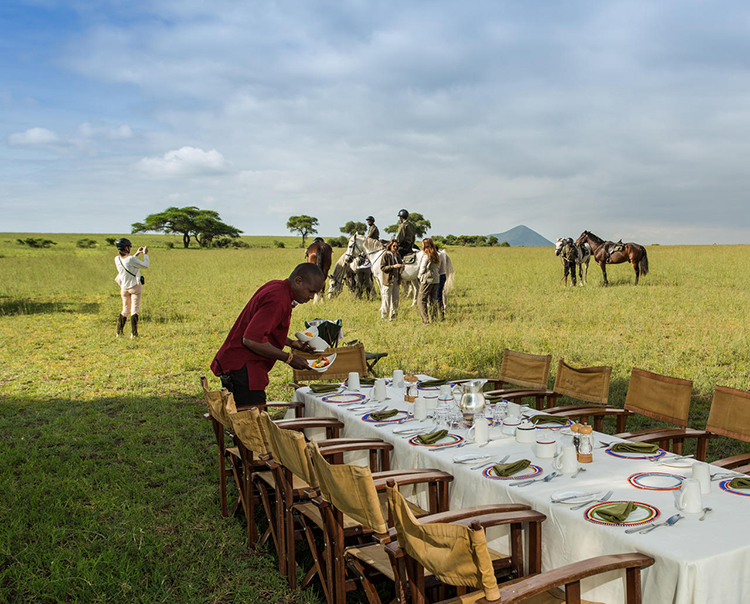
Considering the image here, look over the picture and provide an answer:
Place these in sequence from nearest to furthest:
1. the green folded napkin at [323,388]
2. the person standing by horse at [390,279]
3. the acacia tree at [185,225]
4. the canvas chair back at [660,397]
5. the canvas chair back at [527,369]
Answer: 1. the canvas chair back at [660,397]
2. the green folded napkin at [323,388]
3. the canvas chair back at [527,369]
4. the person standing by horse at [390,279]
5. the acacia tree at [185,225]

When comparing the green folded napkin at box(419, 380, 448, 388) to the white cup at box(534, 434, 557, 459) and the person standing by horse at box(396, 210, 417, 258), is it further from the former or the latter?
the person standing by horse at box(396, 210, 417, 258)

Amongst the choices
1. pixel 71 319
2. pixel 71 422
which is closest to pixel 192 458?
pixel 71 422

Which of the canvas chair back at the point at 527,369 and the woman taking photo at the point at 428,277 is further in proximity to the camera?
the woman taking photo at the point at 428,277

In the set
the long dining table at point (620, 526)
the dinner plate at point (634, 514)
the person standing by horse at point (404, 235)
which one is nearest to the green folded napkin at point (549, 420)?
the long dining table at point (620, 526)

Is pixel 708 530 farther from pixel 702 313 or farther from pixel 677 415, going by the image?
pixel 702 313

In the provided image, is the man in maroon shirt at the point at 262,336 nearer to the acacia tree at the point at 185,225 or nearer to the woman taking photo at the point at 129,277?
the woman taking photo at the point at 129,277

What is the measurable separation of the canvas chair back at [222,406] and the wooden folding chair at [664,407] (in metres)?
2.32

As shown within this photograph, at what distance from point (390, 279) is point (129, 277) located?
5111 mm

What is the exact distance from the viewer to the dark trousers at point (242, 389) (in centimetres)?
A: 415

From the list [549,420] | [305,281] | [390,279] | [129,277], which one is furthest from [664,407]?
[129,277]

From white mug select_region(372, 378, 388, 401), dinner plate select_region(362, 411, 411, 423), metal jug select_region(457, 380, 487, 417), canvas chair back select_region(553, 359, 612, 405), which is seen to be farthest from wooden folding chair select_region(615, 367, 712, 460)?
white mug select_region(372, 378, 388, 401)

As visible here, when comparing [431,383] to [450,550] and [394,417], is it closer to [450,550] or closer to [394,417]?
[394,417]

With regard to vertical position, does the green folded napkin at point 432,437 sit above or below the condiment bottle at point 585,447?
below

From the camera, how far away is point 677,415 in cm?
400
